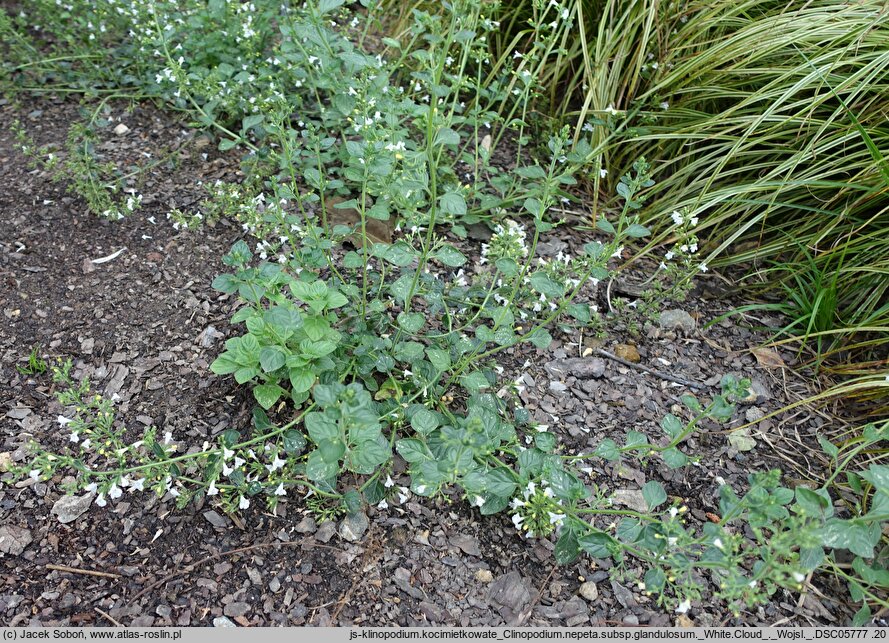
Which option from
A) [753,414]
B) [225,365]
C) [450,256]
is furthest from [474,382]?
[753,414]

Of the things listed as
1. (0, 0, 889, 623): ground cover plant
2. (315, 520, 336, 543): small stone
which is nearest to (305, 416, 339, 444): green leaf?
(0, 0, 889, 623): ground cover plant

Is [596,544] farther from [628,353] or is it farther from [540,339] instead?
[628,353]

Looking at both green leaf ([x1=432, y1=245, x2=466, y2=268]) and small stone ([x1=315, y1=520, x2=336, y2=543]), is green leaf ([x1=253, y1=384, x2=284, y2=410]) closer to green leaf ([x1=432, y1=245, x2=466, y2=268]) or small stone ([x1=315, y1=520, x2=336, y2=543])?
small stone ([x1=315, y1=520, x2=336, y2=543])

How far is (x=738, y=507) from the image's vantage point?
5.39 ft

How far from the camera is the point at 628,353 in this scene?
268 cm

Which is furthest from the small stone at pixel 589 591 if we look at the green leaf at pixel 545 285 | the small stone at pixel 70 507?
the small stone at pixel 70 507

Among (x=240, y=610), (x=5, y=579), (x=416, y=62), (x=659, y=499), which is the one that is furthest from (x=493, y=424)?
(x=416, y=62)

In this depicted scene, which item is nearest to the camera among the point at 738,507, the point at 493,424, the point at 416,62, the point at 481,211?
the point at 738,507

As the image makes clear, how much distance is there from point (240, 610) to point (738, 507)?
135 centimetres

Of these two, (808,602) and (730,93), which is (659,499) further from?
(730,93)

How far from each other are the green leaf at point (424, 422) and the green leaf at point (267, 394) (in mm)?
442

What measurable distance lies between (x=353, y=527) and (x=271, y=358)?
0.58m

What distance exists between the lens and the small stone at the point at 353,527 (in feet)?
6.58

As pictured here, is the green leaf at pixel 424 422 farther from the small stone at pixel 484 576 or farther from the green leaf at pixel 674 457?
the green leaf at pixel 674 457
